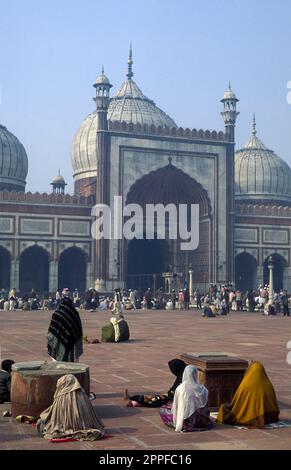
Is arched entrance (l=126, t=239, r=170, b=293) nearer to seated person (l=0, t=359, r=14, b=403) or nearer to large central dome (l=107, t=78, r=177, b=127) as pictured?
large central dome (l=107, t=78, r=177, b=127)

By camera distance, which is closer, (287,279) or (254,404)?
(254,404)

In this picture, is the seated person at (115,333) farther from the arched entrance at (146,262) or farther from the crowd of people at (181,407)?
the arched entrance at (146,262)

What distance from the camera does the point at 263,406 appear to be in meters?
5.02

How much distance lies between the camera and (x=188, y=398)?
4.93 m

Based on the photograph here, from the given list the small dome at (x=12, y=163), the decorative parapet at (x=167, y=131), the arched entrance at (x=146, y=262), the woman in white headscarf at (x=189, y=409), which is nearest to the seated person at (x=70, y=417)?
the woman in white headscarf at (x=189, y=409)

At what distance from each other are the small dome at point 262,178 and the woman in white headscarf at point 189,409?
38.4 metres

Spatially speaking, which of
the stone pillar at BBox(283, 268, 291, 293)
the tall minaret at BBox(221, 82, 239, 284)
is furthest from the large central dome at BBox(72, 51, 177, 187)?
the stone pillar at BBox(283, 268, 291, 293)

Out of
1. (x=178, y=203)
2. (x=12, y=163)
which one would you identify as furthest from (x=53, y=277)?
(x=12, y=163)

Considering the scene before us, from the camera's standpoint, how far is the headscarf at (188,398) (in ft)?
16.0

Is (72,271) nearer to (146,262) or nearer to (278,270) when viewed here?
(146,262)

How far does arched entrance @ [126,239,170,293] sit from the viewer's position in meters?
35.5

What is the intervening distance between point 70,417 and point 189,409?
918 millimetres

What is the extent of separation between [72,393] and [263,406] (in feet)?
4.95
